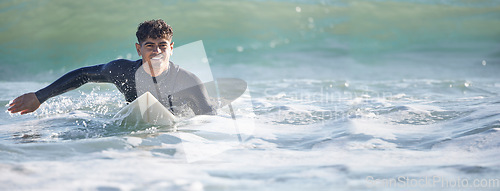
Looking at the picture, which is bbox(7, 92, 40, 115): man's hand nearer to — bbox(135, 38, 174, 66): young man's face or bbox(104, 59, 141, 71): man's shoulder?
bbox(104, 59, 141, 71): man's shoulder

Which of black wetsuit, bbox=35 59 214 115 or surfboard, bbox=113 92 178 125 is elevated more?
black wetsuit, bbox=35 59 214 115

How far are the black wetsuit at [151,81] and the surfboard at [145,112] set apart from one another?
416 mm

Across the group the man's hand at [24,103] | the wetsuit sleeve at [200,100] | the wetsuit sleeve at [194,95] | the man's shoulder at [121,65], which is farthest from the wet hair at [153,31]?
the man's hand at [24,103]

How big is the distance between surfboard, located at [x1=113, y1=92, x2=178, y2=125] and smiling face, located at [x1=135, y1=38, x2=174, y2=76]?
437mm

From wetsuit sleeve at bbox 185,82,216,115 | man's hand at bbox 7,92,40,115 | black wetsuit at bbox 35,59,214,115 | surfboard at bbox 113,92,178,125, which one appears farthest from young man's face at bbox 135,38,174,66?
man's hand at bbox 7,92,40,115

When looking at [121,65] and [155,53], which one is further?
[121,65]

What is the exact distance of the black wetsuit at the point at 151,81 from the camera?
3.75 metres

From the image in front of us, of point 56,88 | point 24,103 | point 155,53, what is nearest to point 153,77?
point 155,53

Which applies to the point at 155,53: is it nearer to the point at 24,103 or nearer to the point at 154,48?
the point at 154,48

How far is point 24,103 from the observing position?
3.52 meters

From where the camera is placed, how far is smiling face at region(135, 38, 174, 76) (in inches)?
146

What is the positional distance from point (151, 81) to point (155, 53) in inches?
10.5

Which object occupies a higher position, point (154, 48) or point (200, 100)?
point (154, 48)

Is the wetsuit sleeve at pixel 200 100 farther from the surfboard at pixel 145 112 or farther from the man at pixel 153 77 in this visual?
the surfboard at pixel 145 112
